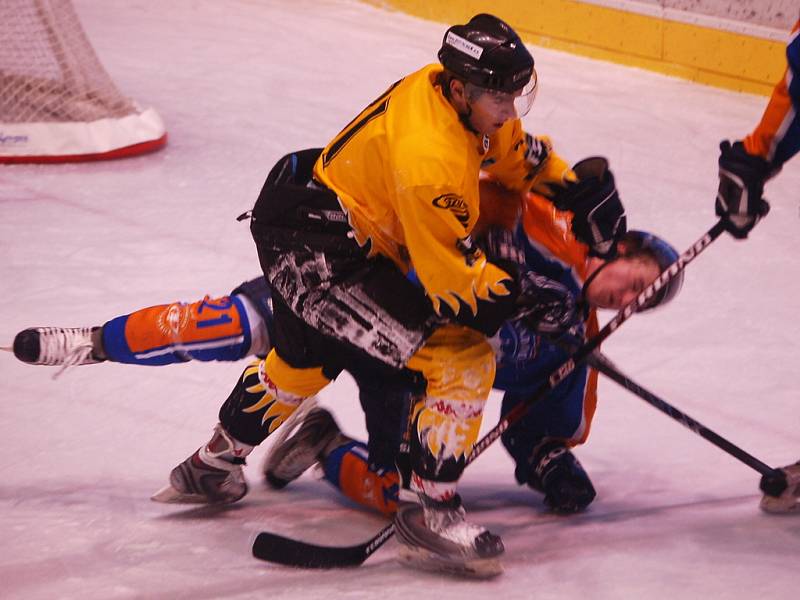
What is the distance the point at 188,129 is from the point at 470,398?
2629mm

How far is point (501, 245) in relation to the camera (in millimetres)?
1979

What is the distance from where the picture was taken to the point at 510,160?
1.96 meters

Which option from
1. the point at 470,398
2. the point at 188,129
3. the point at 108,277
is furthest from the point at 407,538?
the point at 188,129

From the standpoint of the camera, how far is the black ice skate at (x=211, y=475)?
2047mm


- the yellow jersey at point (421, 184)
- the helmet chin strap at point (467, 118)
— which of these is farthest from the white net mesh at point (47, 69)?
the helmet chin strap at point (467, 118)

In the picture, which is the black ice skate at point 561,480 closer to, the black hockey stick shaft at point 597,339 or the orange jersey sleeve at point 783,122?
the black hockey stick shaft at point 597,339

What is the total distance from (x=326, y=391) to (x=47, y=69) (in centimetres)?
187

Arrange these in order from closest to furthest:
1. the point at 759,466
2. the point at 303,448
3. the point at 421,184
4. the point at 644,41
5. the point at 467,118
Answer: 1. the point at 421,184
2. the point at 467,118
3. the point at 759,466
4. the point at 303,448
5. the point at 644,41

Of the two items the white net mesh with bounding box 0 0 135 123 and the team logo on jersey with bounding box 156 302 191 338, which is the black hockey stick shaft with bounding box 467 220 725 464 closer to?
the team logo on jersey with bounding box 156 302 191 338

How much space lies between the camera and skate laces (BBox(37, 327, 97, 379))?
2.11 m

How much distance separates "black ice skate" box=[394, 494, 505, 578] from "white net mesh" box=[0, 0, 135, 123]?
8.05 ft

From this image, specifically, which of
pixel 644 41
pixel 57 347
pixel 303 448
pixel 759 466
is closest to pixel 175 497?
pixel 303 448

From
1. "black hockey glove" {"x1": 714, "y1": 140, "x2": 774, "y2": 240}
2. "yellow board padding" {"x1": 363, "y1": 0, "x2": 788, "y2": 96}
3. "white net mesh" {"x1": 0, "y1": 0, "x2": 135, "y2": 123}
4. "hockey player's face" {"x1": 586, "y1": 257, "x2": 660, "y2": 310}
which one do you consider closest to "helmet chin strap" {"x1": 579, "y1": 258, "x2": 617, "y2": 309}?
"hockey player's face" {"x1": 586, "y1": 257, "x2": 660, "y2": 310}

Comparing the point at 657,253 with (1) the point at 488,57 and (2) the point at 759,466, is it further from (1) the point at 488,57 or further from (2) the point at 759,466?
(1) the point at 488,57
